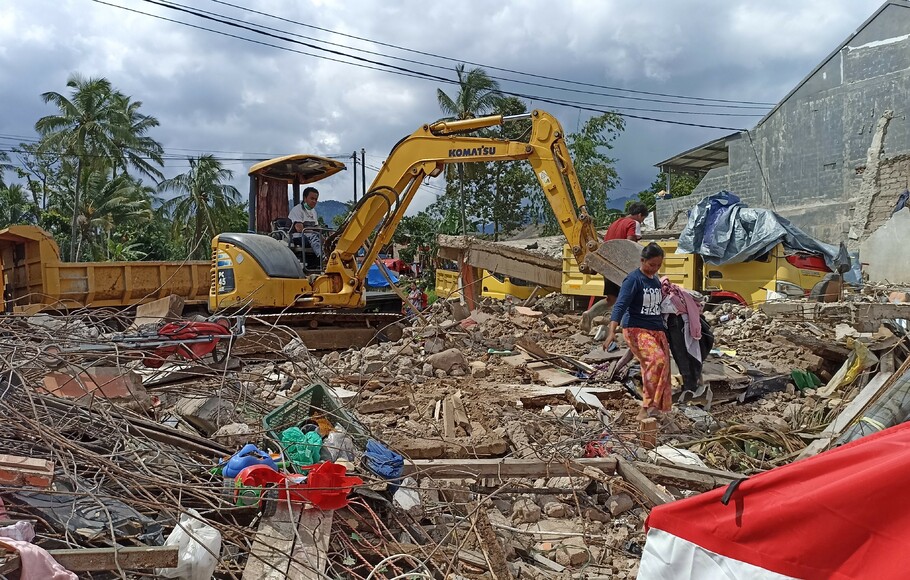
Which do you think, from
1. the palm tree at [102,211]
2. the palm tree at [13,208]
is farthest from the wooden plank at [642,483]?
the palm tree at [13,208]

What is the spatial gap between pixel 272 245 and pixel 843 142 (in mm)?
17305

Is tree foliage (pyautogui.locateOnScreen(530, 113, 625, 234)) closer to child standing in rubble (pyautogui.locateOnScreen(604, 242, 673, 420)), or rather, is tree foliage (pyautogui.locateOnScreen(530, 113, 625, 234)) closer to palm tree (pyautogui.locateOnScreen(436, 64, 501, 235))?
palm tree (pyautogui.locateOnScreen(436, 64, 501, 235))

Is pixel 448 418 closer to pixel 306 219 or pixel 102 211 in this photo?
pixel 306 219

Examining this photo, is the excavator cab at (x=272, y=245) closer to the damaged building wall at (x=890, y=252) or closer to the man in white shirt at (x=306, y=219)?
the man in white shirt at (x=306, y=219)

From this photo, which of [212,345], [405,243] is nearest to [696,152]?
[405,243]

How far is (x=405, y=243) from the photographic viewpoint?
26812 millimetres

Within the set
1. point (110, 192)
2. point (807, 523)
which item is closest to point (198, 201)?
point (110, 192)

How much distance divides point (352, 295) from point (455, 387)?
3532mm

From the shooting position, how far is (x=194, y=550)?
2.68 metres

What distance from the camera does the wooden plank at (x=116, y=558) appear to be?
8.25ft

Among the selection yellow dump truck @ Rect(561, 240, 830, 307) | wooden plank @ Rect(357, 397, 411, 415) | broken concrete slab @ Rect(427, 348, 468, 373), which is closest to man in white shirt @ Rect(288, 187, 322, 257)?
broken concrete slab @ Rect(427, 348, 468, 373)

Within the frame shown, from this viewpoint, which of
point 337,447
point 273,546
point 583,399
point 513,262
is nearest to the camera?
point 273,546

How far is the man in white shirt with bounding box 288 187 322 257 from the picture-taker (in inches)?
397

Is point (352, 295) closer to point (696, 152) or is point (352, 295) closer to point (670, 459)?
point (670, 459)
